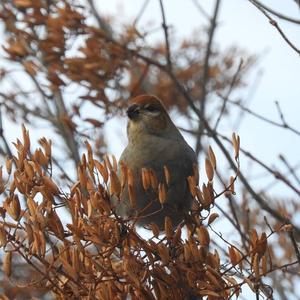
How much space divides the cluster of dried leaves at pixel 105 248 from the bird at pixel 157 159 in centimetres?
33

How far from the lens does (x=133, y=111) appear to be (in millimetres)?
4184

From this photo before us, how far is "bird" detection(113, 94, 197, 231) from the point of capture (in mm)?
3414

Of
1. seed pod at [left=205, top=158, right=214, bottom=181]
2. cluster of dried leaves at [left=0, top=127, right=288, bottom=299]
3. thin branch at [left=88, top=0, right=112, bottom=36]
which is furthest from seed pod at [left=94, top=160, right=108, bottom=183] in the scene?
thin branch at [left=88, top=0, right=112, bottom=36]

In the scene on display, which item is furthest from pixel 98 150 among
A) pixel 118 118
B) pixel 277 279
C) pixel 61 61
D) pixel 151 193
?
pixel 151 193

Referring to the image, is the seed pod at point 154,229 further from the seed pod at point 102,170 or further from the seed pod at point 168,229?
the seed pod at point 102,170

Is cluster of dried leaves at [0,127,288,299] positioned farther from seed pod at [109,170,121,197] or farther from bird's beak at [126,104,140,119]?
bird's beak at [126,104,140,119]

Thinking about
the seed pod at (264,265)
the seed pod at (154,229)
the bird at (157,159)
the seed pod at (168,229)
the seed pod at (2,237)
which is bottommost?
the seed pod at (264,265)

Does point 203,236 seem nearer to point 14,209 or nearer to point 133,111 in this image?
point 14,209

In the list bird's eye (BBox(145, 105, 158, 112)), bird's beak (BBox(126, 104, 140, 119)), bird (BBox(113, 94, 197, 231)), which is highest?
bird's eye (BBox(145, 105, 158, 112))

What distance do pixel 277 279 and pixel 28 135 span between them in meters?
2.72

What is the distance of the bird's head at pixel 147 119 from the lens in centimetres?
416

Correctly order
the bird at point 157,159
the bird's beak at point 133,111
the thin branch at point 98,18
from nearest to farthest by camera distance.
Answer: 1. the bird at point 157,159
2. the bird's beak at point 133,111
3. the thin branch at point 98,18

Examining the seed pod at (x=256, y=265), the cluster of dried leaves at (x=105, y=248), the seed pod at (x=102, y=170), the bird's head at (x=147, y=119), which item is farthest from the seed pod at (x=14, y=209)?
the bird's head at (x=147, y=119)

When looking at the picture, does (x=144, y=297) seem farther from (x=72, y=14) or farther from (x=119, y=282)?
(x=72, y=14)
